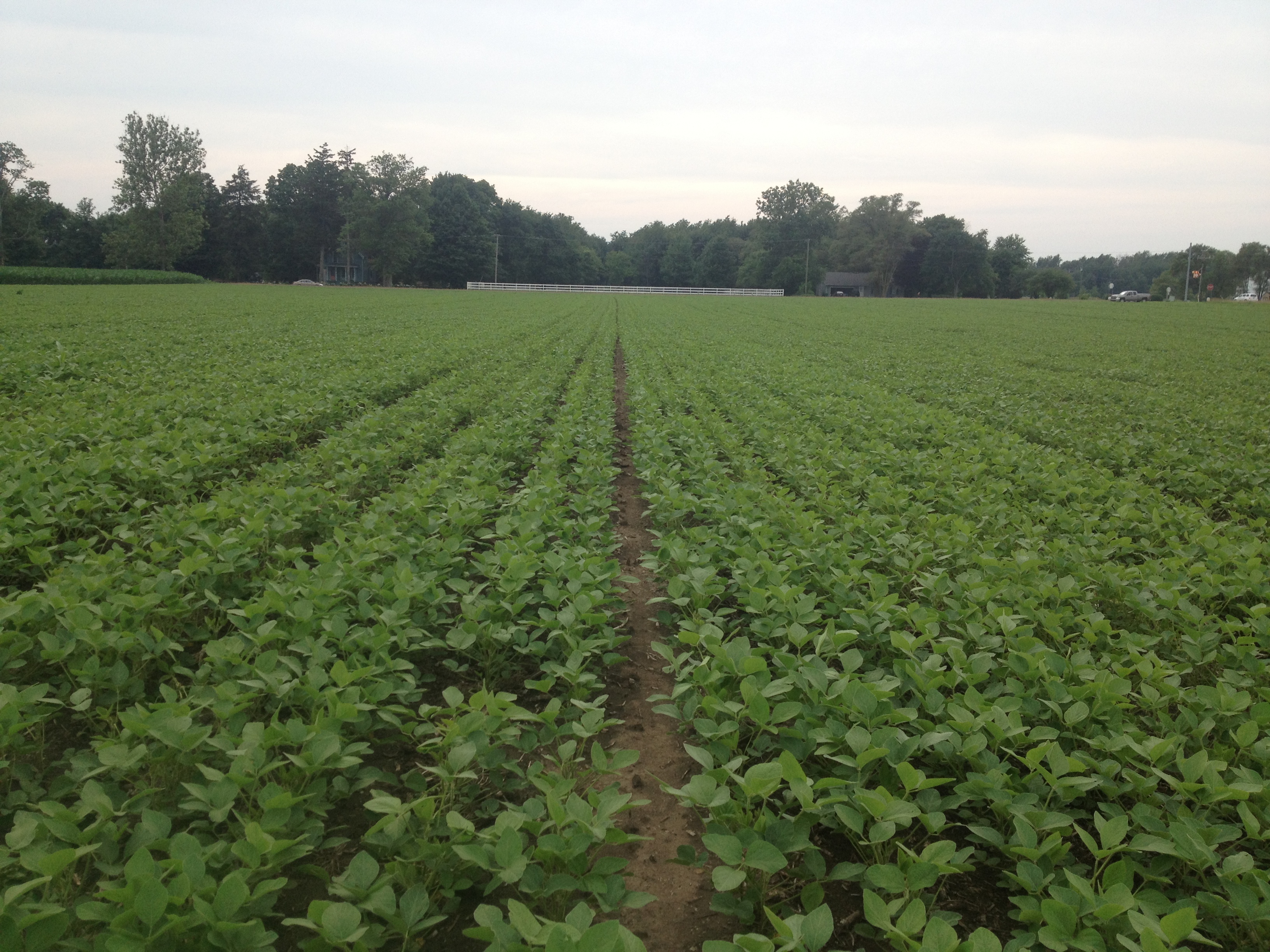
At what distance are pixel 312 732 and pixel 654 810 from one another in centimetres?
144

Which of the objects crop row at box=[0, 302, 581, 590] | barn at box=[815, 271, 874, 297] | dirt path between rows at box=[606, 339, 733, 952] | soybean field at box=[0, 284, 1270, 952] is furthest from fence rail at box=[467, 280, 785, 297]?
dirt path between rows at box=[606, 339, 733, 952]

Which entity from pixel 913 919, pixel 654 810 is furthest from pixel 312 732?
pixel 913 919

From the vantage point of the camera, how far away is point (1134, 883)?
2576 mm

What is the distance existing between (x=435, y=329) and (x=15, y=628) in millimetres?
22004

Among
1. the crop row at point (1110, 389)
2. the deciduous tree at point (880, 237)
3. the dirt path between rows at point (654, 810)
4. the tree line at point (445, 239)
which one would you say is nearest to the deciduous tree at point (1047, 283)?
the tree line at point (445, 239)

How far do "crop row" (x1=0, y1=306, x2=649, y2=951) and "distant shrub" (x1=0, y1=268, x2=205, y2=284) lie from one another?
5724 cm

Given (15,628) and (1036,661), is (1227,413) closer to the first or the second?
(1036,661)

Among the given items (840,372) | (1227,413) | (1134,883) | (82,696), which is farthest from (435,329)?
(1134,883)

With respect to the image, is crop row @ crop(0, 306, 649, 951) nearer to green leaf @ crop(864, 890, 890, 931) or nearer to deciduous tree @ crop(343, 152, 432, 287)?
green leaf @ crop(864, 890, 890, 931)

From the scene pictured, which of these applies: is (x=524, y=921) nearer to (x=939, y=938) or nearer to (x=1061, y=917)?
(x=939, y=938)

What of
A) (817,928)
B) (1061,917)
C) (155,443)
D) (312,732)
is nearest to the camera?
(817,928)

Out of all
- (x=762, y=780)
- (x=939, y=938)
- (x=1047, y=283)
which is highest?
(x=1047, y=283)

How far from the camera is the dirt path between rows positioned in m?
2.57

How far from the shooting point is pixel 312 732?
2.73 metres
